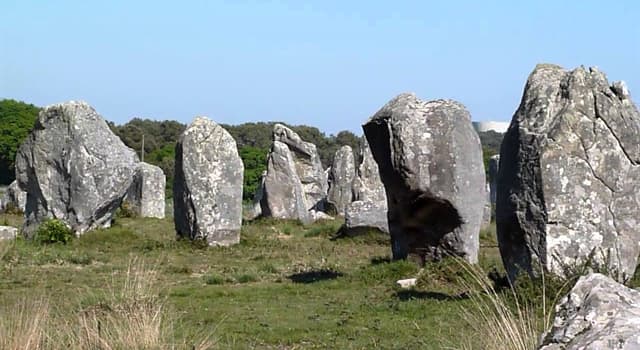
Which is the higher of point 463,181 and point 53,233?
point 463,181

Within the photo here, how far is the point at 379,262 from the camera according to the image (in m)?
16.1

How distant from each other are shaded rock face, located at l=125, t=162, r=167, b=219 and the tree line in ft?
42.0

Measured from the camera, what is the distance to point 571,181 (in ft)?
35.1

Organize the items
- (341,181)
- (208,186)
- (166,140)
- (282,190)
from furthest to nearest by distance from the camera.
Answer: (166,140) < (341,181) < (282,190) < (208,186)

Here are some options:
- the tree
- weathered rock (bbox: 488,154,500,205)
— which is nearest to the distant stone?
weathered rock (bbox: 488,154,500,205)

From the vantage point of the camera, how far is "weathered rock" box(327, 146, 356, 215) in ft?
112

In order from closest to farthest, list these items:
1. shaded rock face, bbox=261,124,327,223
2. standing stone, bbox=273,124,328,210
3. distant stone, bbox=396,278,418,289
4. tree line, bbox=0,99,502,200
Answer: distant stone, bbox=396,278,418,289 → shaded rock face, bbox=261,124,327,223 → standing stone, bbox=273,124,328,210 → tree line, bbox=0,99,502,200

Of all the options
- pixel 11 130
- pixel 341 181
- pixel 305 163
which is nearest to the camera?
pixel 305 163

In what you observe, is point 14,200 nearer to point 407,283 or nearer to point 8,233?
point 8,233

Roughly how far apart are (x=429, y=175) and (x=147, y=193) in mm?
18258

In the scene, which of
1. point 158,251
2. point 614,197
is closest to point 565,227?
point 614,197

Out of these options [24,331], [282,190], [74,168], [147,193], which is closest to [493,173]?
[282,190]

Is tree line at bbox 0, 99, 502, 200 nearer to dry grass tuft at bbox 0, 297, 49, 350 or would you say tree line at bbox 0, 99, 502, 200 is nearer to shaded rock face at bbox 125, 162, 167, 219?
shaded rock face at bbox 125, 162, 167, 219

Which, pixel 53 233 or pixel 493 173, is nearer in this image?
pixel 53 233
